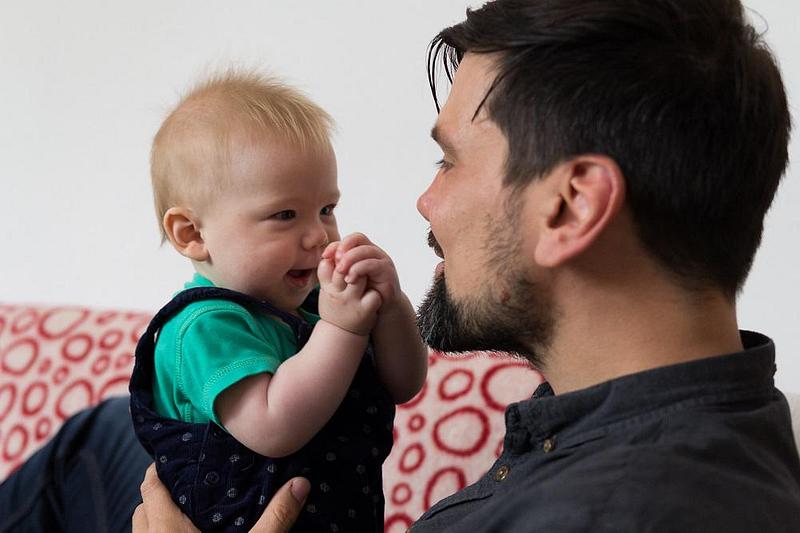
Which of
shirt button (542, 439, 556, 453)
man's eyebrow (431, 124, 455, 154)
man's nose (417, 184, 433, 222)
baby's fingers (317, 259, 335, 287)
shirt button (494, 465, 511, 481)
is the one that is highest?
man's eyebrow (431, 124, 455, 154)

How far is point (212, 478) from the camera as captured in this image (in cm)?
133

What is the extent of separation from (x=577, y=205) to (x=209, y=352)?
0.46 metres

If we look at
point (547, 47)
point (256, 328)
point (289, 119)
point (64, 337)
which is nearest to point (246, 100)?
point (289, 119)

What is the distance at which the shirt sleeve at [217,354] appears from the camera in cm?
126

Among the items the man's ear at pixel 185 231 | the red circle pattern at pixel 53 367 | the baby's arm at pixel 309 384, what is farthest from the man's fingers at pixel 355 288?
the red circle pattern at pixel 53 367

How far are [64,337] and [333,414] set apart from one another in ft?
3.47

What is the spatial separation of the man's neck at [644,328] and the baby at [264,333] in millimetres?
262

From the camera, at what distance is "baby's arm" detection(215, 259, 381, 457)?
1262 mm

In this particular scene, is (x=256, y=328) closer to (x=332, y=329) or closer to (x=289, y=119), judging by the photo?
(x=332, y=329)

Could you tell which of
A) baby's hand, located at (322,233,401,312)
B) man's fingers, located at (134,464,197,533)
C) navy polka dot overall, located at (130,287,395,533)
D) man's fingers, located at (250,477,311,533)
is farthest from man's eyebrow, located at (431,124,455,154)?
man's fingers, located at (134,464,197,533)

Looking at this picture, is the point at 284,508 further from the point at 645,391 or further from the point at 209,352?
the point at 645,391

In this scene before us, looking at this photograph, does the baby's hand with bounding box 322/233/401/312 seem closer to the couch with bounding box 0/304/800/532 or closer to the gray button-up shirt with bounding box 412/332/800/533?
the gray button-up shirt with bounding box 412/332/800/533

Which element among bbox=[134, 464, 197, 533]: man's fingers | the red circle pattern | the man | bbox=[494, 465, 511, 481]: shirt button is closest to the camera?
the man

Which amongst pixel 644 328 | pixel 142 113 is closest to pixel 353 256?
pixel 644 328
